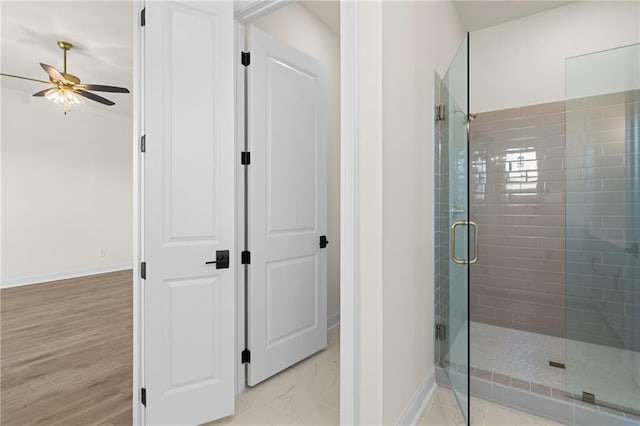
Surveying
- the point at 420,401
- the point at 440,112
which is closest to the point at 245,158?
the point at 440,112

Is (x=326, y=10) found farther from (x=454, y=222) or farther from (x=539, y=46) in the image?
(x=454, y=222)

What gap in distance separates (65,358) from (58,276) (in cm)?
367

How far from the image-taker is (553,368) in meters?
2.32

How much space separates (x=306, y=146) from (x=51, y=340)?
2.89 metres

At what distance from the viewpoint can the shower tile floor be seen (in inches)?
71.2

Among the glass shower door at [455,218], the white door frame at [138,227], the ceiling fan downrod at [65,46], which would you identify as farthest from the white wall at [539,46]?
the ceiling fan downrod at [65,46]

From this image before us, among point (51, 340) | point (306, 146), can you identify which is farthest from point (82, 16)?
point (51, 340)

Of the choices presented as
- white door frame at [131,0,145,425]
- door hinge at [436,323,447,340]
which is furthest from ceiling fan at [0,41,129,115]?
door hinge at [436,323,447,340]

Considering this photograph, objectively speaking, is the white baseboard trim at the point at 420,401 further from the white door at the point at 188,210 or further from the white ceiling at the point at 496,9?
the white ceiling at the point at 496,9

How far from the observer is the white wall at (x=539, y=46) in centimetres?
269

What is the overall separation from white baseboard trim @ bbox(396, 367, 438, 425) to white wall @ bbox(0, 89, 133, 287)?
580 cm

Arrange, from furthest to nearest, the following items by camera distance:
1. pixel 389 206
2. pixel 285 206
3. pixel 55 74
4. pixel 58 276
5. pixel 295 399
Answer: pixel 58 276, pixel 55 74, pixel 285 206, pixel 295 399, pixel 389 206

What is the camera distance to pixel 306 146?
2.67 m

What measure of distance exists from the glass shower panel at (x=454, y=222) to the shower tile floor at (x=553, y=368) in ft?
1.12
